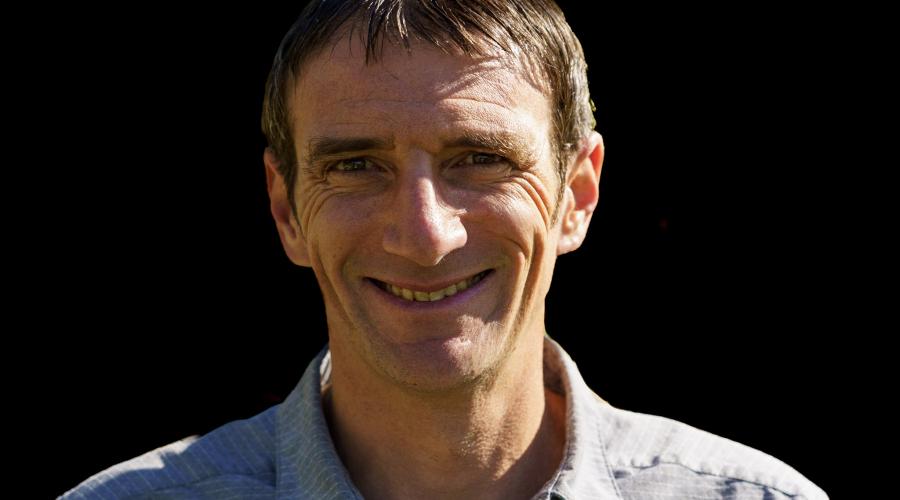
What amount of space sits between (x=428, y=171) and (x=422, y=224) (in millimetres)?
104

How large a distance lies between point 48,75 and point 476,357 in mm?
1756

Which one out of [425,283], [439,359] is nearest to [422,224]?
[425,283]

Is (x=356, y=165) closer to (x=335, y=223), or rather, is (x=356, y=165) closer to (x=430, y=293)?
(x=335, y=223)

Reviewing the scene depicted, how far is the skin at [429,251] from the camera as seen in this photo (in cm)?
235

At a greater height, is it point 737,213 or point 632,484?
point 737,213

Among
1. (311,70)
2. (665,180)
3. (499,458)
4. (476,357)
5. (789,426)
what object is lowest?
(789,426)

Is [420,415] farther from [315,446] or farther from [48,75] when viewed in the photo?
[48,75]

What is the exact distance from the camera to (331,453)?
2.53 metres

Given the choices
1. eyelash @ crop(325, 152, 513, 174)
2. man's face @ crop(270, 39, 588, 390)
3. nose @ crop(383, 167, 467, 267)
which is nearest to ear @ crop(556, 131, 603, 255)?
man's face @ crop(270, 39, 588, 390)

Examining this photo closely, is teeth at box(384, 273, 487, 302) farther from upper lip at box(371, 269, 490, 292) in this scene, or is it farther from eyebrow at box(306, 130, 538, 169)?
eyebrow at box(306, 130, 538, 169)

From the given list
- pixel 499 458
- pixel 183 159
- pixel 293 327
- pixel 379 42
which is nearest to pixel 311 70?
pixel 379 42

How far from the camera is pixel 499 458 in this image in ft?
8.44

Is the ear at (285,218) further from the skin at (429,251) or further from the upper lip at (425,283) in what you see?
the upper lip at (425,283)

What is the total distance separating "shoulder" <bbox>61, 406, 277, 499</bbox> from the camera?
8.35 feet
